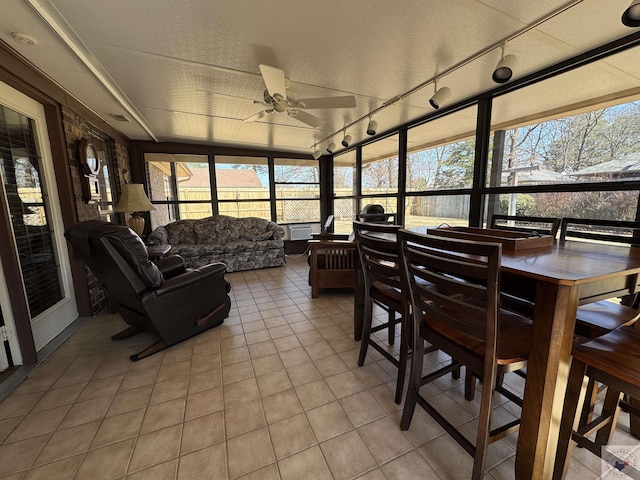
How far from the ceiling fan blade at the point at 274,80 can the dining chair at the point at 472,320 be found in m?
1.58

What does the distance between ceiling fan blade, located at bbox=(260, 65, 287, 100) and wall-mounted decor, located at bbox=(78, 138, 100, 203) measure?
7.33 ft

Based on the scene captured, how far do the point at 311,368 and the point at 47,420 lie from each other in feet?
5.13

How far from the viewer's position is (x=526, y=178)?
267 cm

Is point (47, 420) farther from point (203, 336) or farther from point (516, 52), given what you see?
point (516, 52)

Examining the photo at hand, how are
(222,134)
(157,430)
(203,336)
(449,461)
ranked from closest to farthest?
(449,461) < (157,430) < (203,336) < (222,134)

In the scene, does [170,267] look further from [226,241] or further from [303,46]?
[226,241]

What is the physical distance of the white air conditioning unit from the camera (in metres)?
5.88

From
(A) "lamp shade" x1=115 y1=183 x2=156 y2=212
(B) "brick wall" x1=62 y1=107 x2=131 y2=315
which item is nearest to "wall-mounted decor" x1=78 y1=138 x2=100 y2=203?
(B) "brick wall" x1=62 y1=107 x2=131 y2=315

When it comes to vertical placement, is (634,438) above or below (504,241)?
below

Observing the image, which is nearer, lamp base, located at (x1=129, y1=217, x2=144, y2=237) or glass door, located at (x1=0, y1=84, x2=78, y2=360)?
glass door, located at (x1=0, y1=84, x2=78, y2=360)

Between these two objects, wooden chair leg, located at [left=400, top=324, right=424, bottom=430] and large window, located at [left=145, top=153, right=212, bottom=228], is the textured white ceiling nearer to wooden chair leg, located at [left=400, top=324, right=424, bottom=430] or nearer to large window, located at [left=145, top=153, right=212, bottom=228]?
wooden chair leg, located at [left=400, top=324, right=424, bottom=430]

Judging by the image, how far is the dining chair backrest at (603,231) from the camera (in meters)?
1.72

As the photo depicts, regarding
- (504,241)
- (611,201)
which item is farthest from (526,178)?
(504,241)

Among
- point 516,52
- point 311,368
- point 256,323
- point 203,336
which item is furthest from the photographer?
point 256,323
